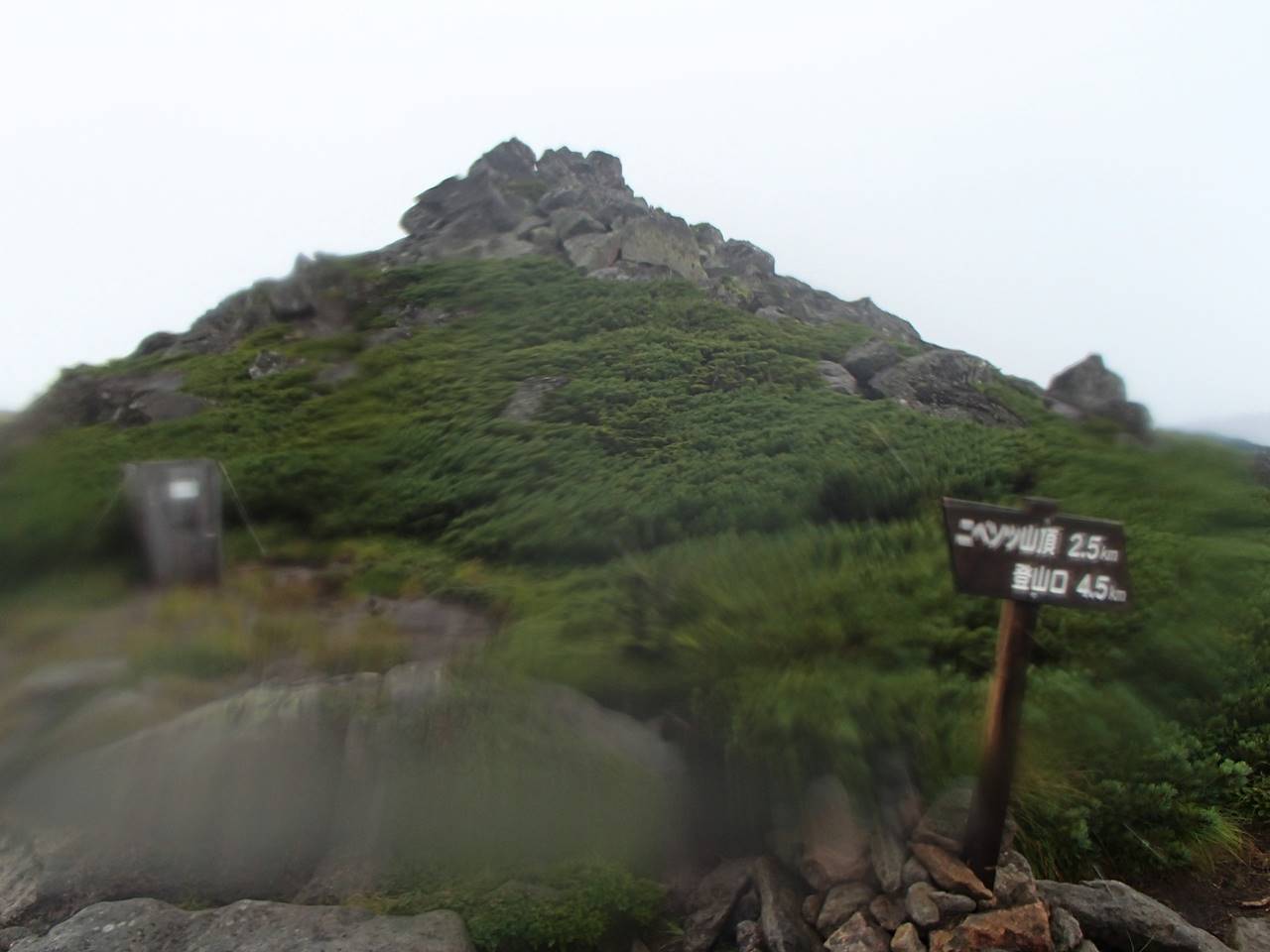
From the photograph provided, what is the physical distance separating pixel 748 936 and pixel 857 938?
0.56 meters

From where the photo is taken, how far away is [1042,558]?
486 cm

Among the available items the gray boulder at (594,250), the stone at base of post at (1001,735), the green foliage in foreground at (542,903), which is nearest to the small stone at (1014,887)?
the stone at base of post at (1001,735)

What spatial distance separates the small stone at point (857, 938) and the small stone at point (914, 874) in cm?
30

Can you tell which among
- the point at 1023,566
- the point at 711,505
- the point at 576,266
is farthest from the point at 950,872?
the point at 576,266

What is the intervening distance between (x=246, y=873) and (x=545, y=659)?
1.99 m

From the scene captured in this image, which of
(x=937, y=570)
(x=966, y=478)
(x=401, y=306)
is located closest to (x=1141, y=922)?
(x=937, y=570)

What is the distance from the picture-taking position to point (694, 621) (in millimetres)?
6172

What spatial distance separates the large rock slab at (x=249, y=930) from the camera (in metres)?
4.93

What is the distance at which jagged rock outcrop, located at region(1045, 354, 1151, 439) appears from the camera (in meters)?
12.3

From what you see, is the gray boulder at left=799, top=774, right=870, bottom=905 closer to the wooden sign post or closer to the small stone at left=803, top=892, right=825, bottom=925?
the small stone at left=803, top=892, right=825, bottom=925

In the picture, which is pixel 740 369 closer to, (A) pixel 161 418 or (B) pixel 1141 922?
(A) pixel 161 418

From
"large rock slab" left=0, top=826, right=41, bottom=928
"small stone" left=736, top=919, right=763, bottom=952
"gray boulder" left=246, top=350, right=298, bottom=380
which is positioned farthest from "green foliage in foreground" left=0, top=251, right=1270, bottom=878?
"large rock slab" left=0, top=826, right=41, bottom=928

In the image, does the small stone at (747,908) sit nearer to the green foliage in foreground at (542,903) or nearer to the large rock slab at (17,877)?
the green foliage in foreground at (542,903)

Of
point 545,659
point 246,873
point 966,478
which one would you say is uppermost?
point 966,478
